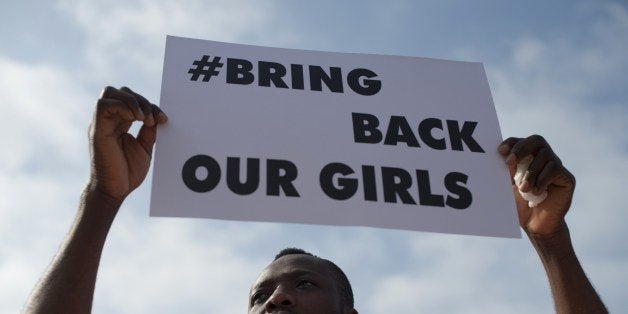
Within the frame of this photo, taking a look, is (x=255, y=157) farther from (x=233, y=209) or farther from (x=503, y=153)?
(x=503, y=153)

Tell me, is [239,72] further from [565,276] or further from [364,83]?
[565,276]

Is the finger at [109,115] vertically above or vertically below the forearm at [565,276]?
above

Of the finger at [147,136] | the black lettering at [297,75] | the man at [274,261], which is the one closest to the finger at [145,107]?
the man at [274,261]

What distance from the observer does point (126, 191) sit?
3609 millimetres

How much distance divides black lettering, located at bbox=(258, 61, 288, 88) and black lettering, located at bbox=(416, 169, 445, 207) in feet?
2.78

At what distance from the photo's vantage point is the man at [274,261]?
3.39 metres

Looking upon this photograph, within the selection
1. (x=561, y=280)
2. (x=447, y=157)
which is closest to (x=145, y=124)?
(x=447, y=157)

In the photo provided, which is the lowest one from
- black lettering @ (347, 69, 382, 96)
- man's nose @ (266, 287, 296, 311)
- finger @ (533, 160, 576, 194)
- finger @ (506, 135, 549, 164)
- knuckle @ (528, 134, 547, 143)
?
man's nose @ (266, 287, 296, 311)

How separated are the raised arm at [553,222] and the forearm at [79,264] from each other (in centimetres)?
199

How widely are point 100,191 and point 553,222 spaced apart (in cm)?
230

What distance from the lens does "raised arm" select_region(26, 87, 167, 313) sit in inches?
132

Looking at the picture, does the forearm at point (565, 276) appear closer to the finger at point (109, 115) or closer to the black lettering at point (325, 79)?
the black lettering at point (325, 79)

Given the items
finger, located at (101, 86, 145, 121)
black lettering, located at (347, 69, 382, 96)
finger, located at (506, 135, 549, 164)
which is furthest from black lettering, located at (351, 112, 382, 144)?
finger, located at (101, 86, 145, 121)

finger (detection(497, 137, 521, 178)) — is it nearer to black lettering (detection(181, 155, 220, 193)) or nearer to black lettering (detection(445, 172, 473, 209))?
black lettering (detection(445, 172, 473, 209))
